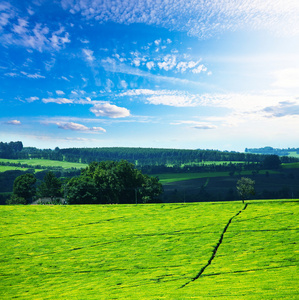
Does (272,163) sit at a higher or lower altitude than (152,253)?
higher

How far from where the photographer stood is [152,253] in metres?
30.8

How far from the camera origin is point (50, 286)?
23125 mm

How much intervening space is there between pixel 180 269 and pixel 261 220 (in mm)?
24225

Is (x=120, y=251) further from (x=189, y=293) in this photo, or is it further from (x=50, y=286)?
(x=189, y=293)

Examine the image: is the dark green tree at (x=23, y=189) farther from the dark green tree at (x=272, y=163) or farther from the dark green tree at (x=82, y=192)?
the dark green tree at (x=272, y=163)

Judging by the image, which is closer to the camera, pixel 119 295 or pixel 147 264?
pixel 119 295

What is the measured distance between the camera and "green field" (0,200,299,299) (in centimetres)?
1866

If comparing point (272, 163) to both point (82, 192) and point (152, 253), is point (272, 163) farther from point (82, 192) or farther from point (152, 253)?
point (152, 253)

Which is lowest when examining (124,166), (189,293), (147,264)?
(147,264)

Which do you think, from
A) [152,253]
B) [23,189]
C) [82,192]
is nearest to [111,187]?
[82,192]

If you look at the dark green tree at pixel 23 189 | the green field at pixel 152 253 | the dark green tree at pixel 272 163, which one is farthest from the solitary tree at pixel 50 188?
the dark green tree at pixel 272 163

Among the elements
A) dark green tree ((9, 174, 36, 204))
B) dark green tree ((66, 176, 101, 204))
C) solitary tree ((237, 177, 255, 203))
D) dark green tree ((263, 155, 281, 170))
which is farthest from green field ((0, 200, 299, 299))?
dark green tree ((263, 155, 281, 170))

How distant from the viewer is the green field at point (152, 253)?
1866cm

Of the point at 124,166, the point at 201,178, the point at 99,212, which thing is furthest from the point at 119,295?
the point at 201,178
